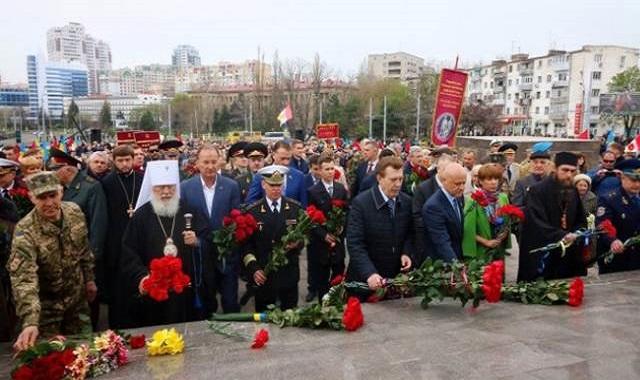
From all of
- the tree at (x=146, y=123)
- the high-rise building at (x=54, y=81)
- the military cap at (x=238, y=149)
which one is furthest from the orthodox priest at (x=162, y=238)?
the high-rise building at (x=54, y=81)

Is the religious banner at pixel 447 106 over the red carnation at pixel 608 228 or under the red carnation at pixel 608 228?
over

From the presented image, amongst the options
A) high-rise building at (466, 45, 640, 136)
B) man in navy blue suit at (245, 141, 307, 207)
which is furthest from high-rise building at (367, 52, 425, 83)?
man in navy blue suit at (245, 141, 307, 207)

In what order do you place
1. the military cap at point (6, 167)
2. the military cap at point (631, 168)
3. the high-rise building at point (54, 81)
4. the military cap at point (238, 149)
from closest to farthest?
the military cap at point (631, 168) < the military cap at point (6, 167) < the military cap at point (238, 149) < the high-rise building at point (54, 81)

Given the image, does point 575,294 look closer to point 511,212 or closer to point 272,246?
point 511,212

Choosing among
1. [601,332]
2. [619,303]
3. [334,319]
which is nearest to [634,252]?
[619,303]

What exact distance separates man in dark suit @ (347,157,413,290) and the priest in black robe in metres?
2.50

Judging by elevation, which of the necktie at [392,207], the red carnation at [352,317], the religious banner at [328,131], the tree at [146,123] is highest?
the tree at [146,123]

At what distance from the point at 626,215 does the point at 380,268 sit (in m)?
2.89

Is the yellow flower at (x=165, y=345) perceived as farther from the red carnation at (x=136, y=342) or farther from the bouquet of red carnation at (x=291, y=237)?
the bouquet of red carnation at (x=291, y=237)

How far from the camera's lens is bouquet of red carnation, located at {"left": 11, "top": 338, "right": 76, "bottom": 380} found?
113 inches

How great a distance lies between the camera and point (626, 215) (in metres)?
5.45

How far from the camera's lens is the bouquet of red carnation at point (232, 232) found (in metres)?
4.61

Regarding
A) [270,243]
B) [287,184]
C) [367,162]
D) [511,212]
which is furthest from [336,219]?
[367,162]

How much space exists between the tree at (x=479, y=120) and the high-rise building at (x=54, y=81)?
14834 centimetres
